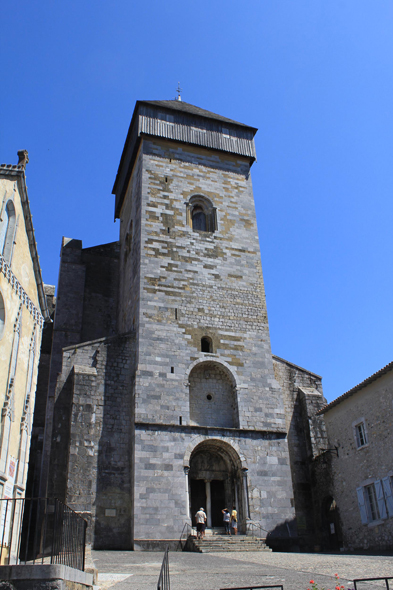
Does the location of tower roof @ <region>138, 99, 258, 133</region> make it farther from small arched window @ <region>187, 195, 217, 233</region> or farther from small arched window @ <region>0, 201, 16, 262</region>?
small arched window @ <region>0, 201, 16, 262</region>

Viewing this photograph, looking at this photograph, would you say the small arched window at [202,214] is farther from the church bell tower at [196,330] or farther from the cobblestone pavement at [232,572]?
the cobblestone pavement at [232,572]

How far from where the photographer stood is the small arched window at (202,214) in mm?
19656

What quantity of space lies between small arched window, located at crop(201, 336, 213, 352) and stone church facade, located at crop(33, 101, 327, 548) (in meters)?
0.05

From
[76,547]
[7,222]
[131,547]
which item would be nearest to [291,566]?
[76,547]

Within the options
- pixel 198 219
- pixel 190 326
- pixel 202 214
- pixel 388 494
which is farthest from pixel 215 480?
pixel 202 214

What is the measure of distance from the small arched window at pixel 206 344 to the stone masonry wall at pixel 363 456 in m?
4.52

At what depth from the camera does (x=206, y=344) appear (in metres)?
17.1

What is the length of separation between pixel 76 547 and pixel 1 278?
16.6 feet

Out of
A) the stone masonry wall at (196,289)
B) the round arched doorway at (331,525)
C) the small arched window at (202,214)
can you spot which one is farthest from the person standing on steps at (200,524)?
the small arched window at (202,214)

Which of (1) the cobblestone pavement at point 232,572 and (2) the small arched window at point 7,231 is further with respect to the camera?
(2) the small arched window at point 7,231

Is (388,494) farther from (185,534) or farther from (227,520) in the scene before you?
(185,534)

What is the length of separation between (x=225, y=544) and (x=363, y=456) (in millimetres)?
4639

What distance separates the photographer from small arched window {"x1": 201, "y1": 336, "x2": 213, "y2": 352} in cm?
1697

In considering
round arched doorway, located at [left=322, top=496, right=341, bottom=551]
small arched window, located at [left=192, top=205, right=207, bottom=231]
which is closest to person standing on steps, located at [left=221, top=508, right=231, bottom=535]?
round arched doorway, located at [left=322, top=496, right=341, bottom=551]
